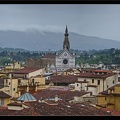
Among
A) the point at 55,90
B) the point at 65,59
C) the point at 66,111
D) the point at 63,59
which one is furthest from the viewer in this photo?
the point at 65,59

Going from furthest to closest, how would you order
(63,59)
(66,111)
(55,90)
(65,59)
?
(65,59) < (63,59) < (55,90) < (66,111)

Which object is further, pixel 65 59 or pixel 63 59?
pixel 65 59

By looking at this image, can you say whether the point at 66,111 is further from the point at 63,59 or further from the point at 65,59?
the point at 65,59

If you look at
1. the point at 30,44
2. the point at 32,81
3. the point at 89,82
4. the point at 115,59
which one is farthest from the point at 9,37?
the point at 115,59

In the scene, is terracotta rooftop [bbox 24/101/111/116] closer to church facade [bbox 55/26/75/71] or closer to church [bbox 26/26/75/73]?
church [bbox 26/26/75/73]

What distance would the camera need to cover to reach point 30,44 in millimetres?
15984

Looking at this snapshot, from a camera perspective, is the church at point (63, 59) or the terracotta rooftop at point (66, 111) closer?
the terracotta rooftop at point (66, 111)

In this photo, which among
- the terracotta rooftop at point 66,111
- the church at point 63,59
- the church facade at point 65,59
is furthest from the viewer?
the church facade at point 65,59

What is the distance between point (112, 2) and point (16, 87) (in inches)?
342

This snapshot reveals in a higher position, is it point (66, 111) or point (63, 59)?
point (63, 59)

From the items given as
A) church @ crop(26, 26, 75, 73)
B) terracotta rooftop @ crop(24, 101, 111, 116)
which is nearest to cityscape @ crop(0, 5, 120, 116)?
terracotta rooftop @ crop(24, 101, 111, 116)

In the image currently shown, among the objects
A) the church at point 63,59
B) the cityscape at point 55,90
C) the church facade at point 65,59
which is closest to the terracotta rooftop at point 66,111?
the cityscape at point 55,90

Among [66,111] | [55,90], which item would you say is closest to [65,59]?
[55,90]

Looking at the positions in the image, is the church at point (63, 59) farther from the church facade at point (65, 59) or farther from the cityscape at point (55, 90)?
the cityscape at point (55, 90)
